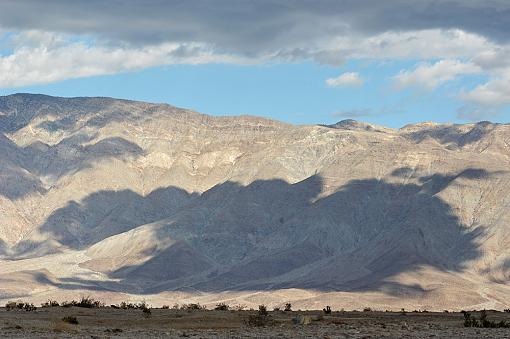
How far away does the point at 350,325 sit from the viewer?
112 feet

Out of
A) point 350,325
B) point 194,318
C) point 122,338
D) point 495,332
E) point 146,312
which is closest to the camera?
point 122,338

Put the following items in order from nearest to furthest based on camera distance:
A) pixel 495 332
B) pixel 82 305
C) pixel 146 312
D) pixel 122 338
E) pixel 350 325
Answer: pixel 122 338 → pixel 495 332 → pixel 350 325 → pixel 146 312 → pixel 82 305

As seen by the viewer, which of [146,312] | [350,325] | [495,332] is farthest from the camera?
[146,312]

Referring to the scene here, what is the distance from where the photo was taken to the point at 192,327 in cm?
3300

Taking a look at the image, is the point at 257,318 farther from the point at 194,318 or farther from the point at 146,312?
the point at 146,312

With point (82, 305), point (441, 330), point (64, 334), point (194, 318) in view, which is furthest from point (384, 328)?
point (82, 305)

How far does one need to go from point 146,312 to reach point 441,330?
12.4m

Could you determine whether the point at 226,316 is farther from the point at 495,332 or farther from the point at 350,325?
the point at 495,332

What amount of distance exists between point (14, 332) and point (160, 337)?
4077mm

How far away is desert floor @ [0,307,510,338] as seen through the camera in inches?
1144

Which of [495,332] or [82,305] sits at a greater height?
[82,305]

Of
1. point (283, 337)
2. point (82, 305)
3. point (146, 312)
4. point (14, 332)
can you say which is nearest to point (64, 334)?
point (14, 332)

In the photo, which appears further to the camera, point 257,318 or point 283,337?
point 257,318

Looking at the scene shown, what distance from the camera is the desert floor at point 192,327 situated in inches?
1144
